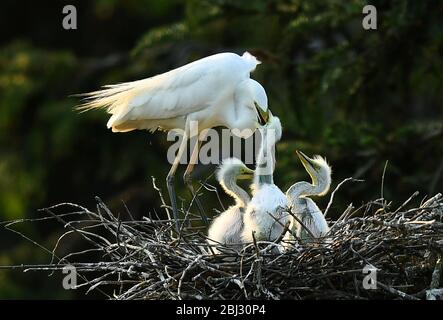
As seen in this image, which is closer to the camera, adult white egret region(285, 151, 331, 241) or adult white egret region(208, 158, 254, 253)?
adult white egret region(285, 151, 331, 241)

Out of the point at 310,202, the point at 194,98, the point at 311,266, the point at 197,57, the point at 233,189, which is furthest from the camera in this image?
the point at 197,57

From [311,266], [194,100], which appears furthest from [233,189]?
[311,266]

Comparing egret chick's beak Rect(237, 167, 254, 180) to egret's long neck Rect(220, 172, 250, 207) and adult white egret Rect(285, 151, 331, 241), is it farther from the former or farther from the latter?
adult white egret Rect(285, 151, 331, 241)

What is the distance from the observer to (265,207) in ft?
20.1

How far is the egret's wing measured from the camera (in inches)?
276

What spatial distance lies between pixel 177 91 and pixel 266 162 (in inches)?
35.6

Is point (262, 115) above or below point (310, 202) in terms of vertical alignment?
above

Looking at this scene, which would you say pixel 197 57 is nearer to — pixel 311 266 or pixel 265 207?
pixel 265 207

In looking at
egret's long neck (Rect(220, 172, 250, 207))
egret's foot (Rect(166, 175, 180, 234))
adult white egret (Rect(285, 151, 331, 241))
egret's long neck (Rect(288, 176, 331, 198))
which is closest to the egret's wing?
egret's foot (Rect(166, 175, 180, 234))

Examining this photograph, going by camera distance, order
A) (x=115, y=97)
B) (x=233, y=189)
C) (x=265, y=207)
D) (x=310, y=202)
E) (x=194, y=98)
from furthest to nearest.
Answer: (x=115, y=97) < (x=194, y=98) < (x=233, y=189) < (x=310, y=202) < (x=265, y=207)

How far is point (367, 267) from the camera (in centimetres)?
561

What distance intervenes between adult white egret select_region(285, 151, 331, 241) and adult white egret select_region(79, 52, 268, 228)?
455 mm
